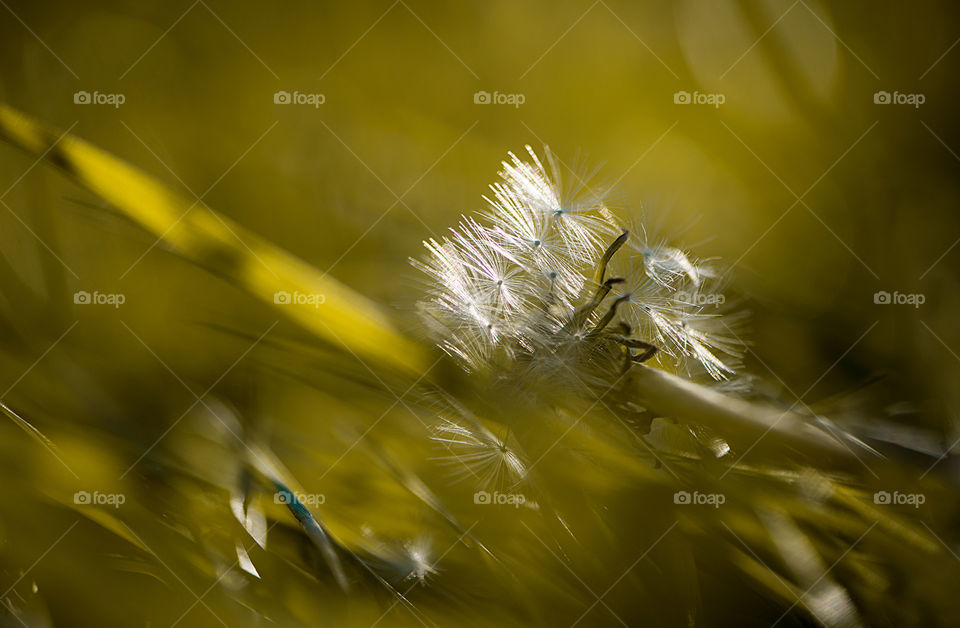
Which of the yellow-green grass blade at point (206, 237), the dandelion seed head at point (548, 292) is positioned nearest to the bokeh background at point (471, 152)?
the yellow-green grass blade at point (206, 237)

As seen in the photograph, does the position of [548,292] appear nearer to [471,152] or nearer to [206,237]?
[471,152]

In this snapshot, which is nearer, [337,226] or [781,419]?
[781,419]

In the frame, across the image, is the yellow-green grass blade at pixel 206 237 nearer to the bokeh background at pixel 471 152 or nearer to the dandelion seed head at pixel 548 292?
the bokeh background at pixel 471 152

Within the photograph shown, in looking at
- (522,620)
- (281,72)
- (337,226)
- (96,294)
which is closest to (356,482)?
(522,620)

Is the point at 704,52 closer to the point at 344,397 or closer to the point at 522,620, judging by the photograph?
the point at 344,397

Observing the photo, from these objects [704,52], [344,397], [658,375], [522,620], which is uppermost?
[704,52]

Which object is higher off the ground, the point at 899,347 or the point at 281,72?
the point at 281,72

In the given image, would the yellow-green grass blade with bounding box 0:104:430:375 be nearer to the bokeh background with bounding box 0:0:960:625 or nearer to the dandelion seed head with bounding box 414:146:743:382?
the bokeh background with bounding box 0:0:960:625

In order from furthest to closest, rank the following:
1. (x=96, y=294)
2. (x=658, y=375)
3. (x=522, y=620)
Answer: (x=96, y=294)
(x=522, y=620)
(x=658, y=375)
